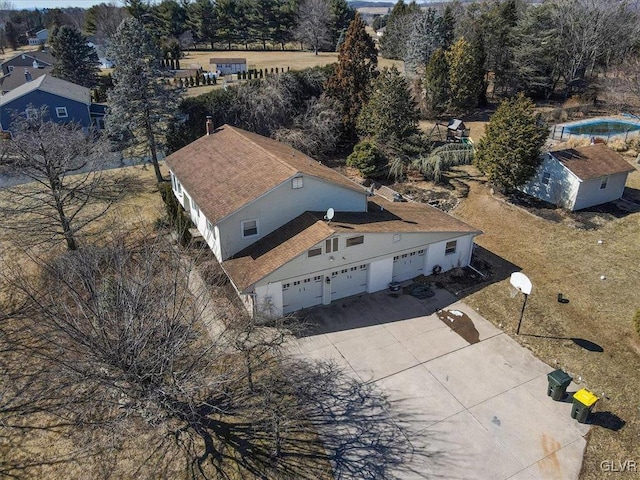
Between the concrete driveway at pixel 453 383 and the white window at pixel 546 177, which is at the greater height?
the white window at pixel 546 177

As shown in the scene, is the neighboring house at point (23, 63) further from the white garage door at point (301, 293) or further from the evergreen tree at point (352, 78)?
the white garage door at point (301, 293)

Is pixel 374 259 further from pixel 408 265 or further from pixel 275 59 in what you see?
pixel 275 59

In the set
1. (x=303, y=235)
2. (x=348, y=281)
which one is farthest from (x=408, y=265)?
(x=303, y=235)

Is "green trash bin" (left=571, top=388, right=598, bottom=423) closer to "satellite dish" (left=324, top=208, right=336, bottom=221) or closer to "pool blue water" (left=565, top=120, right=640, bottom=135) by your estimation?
"satellite dish" (left=324, top=208, right=336, bottom=221)

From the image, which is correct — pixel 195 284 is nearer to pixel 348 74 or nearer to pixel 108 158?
Answer: pixel 108 158

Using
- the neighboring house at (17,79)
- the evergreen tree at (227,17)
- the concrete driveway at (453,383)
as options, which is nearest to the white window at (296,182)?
the concrete driveway at (453,383)

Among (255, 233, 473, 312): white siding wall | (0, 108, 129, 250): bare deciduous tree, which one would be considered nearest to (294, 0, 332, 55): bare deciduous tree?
(0, 108, 129, 250): bare deciduous tree
